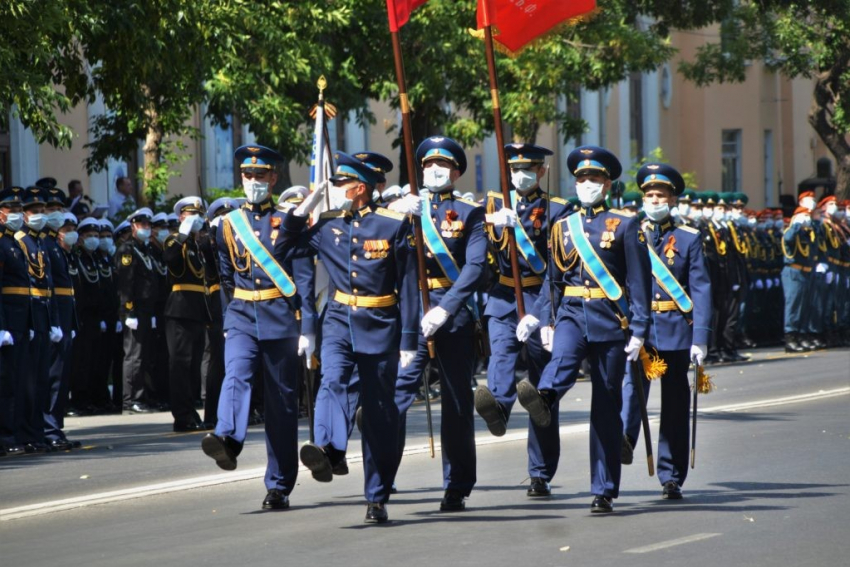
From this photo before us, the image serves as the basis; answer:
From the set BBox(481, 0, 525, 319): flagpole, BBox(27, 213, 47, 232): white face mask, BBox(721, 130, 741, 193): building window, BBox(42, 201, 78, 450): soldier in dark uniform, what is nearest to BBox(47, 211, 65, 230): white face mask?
BBox(42, 201, 78, 450): soldier in dark uniform

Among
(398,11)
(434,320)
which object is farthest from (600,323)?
(398,11)

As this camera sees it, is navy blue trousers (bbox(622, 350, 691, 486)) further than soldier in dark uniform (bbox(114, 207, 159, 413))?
No

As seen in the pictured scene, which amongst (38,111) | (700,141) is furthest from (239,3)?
(700,141)

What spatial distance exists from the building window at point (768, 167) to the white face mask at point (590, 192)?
42.4 m

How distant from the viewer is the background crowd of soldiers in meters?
14.2

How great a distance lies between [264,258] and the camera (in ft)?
34.2

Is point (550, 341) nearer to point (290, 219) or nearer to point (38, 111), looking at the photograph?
point (290, 219)

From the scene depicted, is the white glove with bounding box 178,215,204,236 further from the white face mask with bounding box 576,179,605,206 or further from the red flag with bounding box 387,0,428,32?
the white face mask with bounding box 576,179,605,206

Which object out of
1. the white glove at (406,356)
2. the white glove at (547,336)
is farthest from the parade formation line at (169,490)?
the white glove at (406,356)

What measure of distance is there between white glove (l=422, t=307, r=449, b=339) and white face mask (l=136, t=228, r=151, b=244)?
811cm

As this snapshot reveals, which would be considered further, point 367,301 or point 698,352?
point 698,352

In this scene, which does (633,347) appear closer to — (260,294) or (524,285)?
(524,285)

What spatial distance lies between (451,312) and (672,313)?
5.47 ft

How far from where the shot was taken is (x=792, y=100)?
52.5 meters
